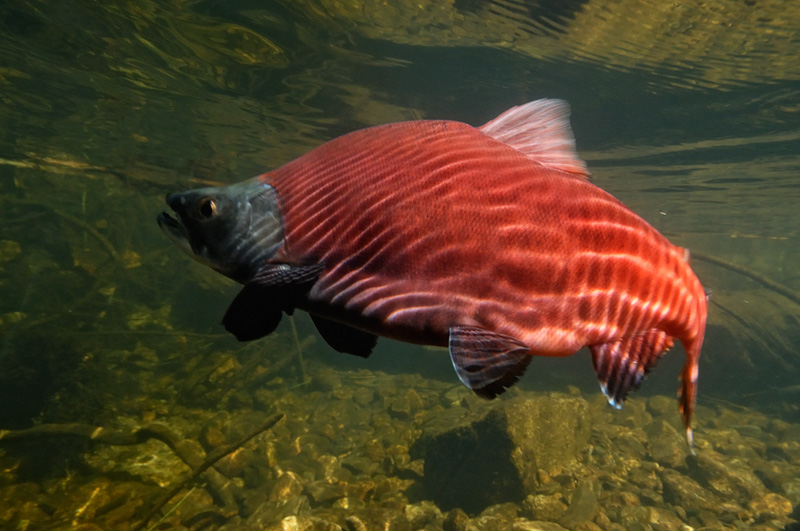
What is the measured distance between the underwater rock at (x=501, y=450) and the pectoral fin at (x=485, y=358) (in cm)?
724

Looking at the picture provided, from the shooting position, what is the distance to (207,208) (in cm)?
103

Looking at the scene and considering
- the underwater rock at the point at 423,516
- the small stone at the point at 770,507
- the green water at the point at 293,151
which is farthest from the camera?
the green water at the point at 293,151

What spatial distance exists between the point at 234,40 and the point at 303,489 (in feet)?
32.1

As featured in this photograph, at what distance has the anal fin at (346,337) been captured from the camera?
3.54ft

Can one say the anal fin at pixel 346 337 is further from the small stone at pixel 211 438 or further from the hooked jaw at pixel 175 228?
the small stone at pixel 211 438

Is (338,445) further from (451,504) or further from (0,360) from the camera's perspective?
(0,360)

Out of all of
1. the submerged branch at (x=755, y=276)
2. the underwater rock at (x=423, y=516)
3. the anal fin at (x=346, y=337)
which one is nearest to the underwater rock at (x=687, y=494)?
the underwater rock at (x=423, y=516)

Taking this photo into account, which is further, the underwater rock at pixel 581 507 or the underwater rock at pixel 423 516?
the underwater rock at pixel 581 507

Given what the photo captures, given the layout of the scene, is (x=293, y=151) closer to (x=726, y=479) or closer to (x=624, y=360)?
(x=726, y=479)

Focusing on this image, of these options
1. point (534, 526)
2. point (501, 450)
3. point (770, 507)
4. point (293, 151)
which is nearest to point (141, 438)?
point (501, 450)

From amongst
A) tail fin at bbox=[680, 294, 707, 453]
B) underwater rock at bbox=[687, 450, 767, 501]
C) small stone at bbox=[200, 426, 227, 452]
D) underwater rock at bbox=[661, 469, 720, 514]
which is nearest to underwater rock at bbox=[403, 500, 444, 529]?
small stone at bbox=[200, 426, 227, 452]

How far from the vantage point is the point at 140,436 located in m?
6.80

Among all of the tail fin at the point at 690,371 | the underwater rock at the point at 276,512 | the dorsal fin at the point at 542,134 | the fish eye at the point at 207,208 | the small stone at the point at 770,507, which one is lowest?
the small stone at the point at 770,507

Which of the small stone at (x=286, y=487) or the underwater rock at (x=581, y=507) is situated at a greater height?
the underwater rock at (x=581, y=507)
